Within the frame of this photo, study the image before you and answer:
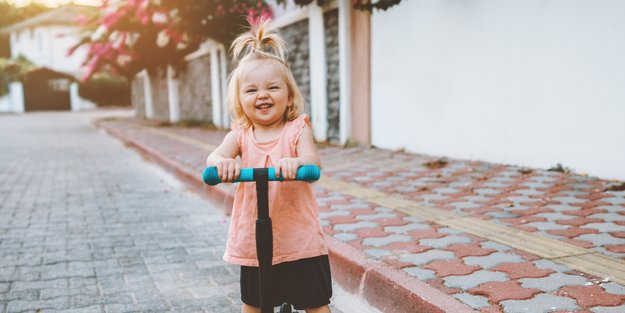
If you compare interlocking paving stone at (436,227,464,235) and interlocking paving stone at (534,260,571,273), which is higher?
interlocking paving stone at (534,260,571,273)

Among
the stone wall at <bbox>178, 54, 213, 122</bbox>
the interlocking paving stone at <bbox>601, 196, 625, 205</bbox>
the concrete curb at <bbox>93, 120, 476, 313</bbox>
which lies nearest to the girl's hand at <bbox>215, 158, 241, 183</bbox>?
the concrete curb at <bbox>93, 120, 476, 313</bbox>

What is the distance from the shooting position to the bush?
4553 cm

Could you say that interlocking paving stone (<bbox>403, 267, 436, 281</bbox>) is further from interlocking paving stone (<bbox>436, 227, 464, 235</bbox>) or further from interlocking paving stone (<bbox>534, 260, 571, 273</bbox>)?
interlocking paving stone (<bbox>436, 227, 464, 235</bbox>)

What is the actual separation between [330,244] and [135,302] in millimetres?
1209

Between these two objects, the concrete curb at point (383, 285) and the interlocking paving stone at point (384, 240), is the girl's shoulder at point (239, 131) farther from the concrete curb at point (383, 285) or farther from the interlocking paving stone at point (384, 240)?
the interlocking paving stone at point (384, 240)

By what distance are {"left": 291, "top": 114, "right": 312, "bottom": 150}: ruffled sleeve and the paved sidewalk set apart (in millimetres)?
967

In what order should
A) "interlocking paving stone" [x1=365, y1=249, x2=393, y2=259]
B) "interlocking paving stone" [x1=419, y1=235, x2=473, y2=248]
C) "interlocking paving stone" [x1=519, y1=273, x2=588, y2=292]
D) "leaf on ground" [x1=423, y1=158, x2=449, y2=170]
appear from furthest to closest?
1. "leaf on ground" [x1=423, y1=158, x2=449, y2=170]
2. "interlocking paving stone" [x1=419, y1=235, x2=473, y2=248]
3. "interlocking paving stone" [x1=365, y1=249, x2=393, y2=259]
4. "interlocking paving stone" [x1=519, y1=273, x2=588, y2=292]

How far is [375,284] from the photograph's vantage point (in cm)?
293

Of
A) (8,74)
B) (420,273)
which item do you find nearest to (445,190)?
(420,273)

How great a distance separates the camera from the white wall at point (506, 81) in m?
5.14

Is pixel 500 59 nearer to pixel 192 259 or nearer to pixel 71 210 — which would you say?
pixel 192 259

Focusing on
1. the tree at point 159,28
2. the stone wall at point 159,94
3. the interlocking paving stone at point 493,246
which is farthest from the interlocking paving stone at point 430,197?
the stone wall at point 159,94

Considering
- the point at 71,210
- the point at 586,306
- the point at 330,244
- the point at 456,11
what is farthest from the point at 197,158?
the point at 586,306

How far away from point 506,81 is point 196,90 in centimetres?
1334
